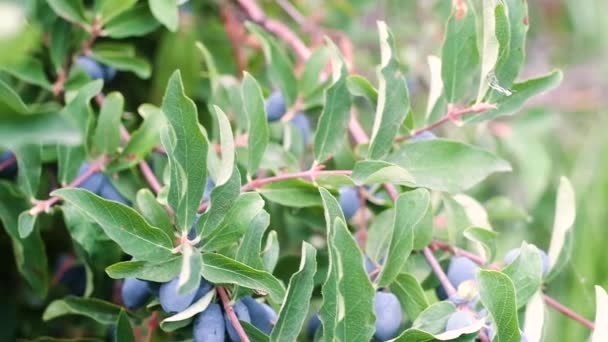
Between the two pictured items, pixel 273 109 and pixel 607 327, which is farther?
pixel 273 109

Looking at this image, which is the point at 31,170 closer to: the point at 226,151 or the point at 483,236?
the point at 226,151

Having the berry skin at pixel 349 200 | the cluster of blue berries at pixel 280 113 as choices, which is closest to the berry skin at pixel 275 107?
the cluster of blue berries at pixel 280 113

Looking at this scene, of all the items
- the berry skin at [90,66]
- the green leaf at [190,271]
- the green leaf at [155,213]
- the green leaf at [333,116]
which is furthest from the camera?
the berry skin at [90,66]

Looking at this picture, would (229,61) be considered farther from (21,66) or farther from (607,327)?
(607,327)

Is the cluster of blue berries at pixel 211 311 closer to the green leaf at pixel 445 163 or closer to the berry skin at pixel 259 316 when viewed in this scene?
the berry skin at pixel 259 316

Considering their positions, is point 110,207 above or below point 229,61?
above

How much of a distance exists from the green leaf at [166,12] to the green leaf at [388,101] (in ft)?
0.68

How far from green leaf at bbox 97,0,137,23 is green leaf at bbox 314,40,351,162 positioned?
0.72ft

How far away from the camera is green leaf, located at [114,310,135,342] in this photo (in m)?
A: 0.64

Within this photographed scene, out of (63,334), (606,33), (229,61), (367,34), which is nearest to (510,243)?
(367,34)

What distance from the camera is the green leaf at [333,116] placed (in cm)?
71

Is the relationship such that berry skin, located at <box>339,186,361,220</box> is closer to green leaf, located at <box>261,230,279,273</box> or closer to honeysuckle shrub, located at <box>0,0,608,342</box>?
honeysuckle shrub, located at <box>0,0,608,342</box>

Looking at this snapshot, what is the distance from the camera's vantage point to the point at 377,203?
0.77 m

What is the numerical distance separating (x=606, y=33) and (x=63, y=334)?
→ 1492mm
